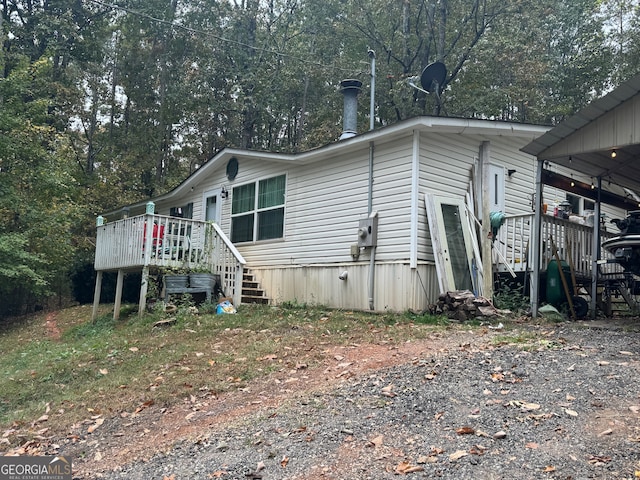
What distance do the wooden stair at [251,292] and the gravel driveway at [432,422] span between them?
5864 millimetres

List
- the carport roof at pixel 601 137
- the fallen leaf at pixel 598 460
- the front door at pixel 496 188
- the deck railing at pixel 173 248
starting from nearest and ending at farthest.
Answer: the fallen leaf at pixel 598 460, the carport roof at pixel 601 137, the front door at pixel 496 188, the deck railing at pixel 173 248

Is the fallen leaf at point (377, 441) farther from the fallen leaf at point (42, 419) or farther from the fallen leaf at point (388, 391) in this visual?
the fallen leaf at point (42, 419)

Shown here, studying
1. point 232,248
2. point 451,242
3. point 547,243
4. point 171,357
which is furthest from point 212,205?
point 547,243

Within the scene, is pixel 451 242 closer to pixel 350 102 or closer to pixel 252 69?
pixel 350 102

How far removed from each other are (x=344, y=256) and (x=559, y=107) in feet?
51.4

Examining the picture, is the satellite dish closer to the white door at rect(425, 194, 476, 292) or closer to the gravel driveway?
the white door at rect(425, 194, 476, 292)

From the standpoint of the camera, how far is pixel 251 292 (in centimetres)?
1173

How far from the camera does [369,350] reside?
6.30 m

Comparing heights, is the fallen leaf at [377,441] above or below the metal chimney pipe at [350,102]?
below

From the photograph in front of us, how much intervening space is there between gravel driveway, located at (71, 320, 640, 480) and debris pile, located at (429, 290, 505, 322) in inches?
89.6

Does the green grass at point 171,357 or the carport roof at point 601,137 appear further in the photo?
the carport roof at point 601,137

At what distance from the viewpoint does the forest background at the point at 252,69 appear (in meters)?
20.6

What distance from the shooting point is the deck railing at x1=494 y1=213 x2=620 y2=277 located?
9344 millimetres

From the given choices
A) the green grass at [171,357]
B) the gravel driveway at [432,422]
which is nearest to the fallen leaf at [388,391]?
the gravel driveway at [432,422]
